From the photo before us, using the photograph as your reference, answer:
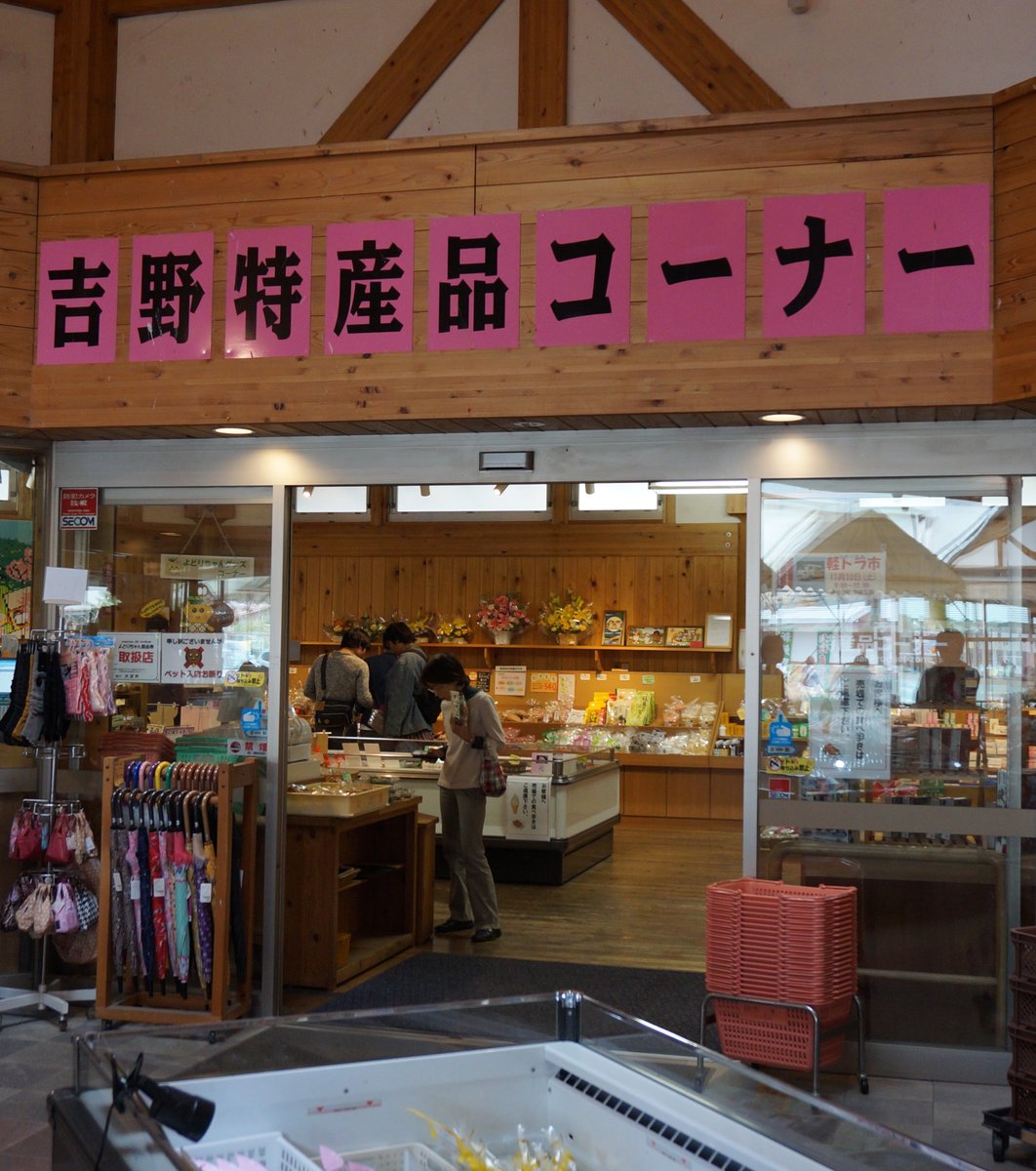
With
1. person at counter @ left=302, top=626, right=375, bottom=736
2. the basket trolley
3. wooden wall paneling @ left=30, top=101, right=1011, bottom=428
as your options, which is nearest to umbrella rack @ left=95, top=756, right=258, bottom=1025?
wooden wall paneling @ left=30, top=101, right=1011, bottom=428

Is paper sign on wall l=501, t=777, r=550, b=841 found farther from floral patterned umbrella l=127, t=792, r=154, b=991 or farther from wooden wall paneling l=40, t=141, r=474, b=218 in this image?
wooden wall paneling l=40, t=141, r=474, b=218

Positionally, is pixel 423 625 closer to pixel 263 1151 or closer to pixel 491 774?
pixel 491 774

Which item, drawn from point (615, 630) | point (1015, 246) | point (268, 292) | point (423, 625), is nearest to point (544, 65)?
point (268, 292)

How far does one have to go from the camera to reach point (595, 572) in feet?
42.9

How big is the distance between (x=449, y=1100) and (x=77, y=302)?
14.6ft

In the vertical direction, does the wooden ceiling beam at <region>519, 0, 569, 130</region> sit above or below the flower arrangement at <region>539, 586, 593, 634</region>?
above

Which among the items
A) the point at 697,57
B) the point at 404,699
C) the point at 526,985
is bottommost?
the point at 526,985

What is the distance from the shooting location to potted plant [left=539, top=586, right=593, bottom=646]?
12812mm

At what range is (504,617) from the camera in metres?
12.9

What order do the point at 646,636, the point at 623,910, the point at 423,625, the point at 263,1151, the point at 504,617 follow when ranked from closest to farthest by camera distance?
the point at 263,1151
the point at 623,910
the point at 646,636
the point at 504,617
the point at 423,625

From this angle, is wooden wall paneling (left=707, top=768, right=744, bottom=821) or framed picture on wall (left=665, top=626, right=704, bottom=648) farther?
framed picture on wall (left=665, top=626, right=704, bottom=648)

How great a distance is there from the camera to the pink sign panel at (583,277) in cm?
522

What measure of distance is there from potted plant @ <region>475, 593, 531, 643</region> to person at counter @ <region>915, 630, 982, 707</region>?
778cm

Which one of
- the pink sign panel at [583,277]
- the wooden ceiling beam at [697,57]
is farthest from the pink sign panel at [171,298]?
the wooden ceiling beam at [697,57]
